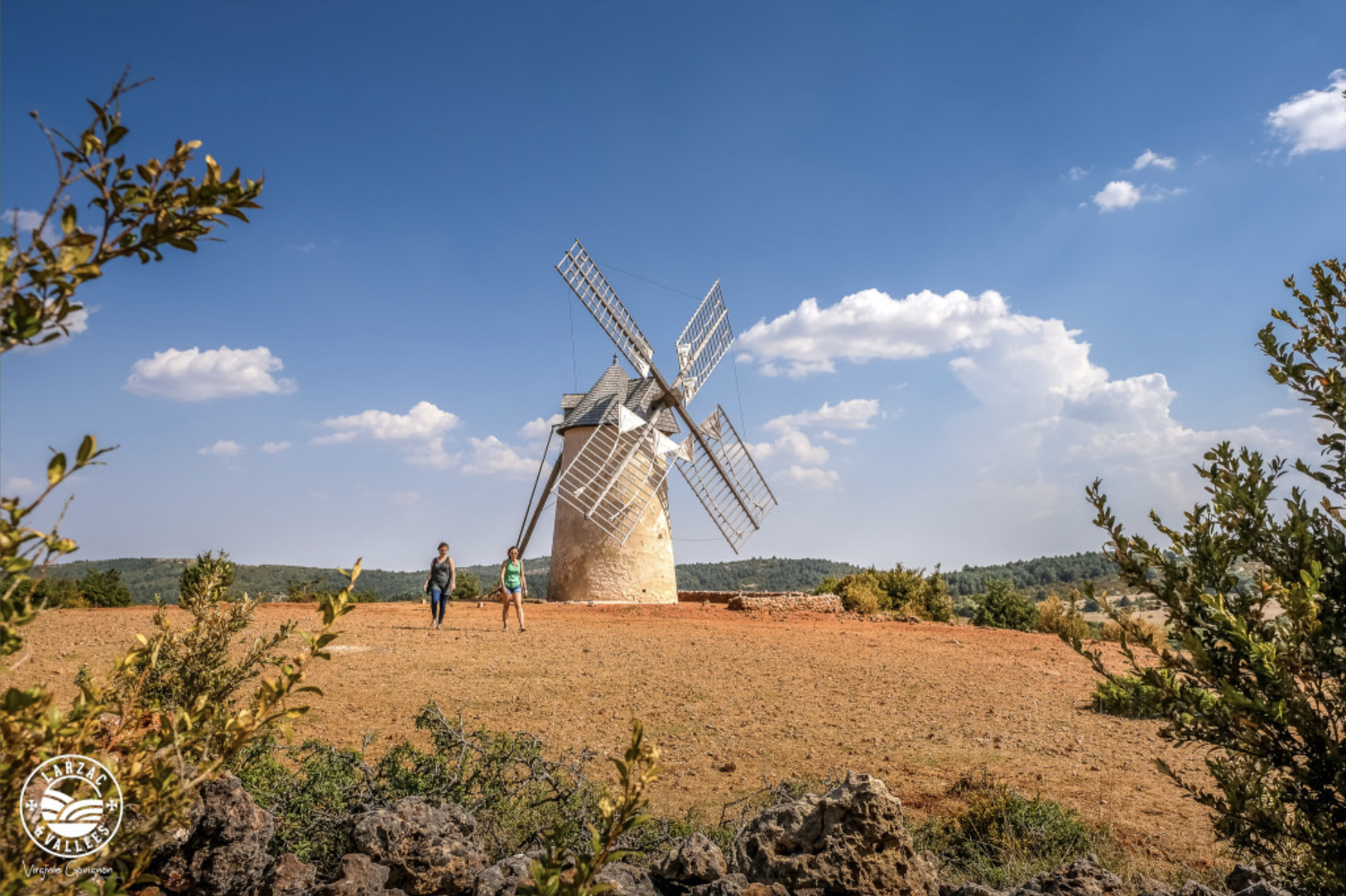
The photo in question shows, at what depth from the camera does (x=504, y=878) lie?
3076mm

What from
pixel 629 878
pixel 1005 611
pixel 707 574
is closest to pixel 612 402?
pixel 1005 611

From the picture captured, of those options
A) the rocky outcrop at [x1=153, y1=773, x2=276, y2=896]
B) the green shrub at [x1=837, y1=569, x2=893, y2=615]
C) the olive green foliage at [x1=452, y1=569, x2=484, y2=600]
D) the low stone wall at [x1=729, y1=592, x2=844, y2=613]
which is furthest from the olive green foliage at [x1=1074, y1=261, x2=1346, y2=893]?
the olive green foliage at [x1=452, y1=569, x2=484, y2=600]

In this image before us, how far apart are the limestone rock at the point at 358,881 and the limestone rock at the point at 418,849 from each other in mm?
52

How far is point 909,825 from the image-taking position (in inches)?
198

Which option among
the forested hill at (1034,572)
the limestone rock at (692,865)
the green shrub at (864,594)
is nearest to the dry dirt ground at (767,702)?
the limestone rock at (692,865)

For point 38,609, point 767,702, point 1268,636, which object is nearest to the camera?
point 38,609

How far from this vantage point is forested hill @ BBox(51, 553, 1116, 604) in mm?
53906

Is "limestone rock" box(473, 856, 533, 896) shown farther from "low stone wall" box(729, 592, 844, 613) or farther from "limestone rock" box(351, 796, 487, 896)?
"low stone wall" box(729, 592, 844, 613)

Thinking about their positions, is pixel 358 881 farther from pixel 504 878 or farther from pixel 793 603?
pixel 793 603

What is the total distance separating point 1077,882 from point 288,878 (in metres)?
3.25

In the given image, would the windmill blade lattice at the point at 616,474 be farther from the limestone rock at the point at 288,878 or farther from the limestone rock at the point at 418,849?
the limestone rock at the point at 288,878

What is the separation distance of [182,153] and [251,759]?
366 centimetres

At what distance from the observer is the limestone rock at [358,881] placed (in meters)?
3.00

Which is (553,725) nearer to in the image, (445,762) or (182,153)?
(445,762)
